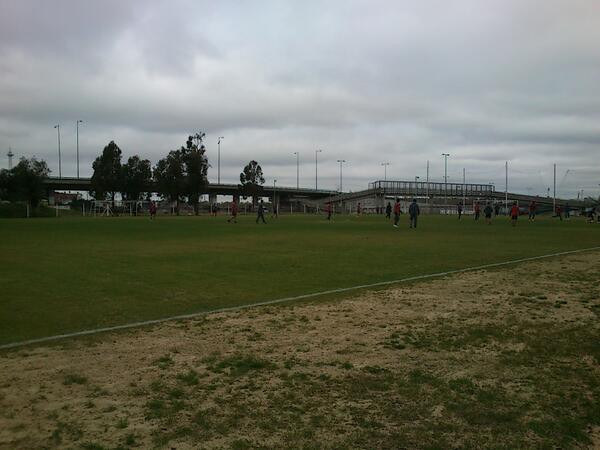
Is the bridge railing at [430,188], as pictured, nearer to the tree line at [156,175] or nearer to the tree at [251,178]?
the tree at [251,178]

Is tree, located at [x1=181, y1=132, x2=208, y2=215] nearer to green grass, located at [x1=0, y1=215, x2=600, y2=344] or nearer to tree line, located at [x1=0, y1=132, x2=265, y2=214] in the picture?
tree line, located at [x1=0, y1=132, x2=265, y2=214]

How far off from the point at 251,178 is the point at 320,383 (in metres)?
102

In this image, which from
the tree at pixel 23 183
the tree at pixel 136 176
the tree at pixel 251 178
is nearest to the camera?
the tree at pixel 23 183

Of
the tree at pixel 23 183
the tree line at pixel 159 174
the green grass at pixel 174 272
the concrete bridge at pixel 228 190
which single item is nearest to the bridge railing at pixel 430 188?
the concrete bridge at pixel 228 190

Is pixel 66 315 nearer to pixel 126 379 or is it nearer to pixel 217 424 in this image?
pixel 126 379

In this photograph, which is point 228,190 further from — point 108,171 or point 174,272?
point 174,272

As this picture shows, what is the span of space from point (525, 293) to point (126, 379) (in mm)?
7019

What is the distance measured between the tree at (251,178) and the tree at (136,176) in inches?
853

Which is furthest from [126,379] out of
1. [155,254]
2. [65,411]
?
[155,254]

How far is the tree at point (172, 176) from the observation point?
8350 cm

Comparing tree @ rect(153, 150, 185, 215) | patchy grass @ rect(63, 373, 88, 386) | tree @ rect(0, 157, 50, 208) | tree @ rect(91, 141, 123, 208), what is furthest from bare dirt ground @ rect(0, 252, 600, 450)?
tree @ rect(91, 141, 123, 208)

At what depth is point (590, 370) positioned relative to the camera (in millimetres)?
5148

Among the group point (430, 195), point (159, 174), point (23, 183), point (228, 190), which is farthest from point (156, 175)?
point (430, 195)

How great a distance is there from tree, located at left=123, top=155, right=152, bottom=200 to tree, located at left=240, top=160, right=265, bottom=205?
2165 centimetres
